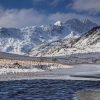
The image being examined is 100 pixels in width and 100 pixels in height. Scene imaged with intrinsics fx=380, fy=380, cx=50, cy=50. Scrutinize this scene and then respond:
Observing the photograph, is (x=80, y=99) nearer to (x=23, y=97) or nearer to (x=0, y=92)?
(x=23, y=97)

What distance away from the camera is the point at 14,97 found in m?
36.1

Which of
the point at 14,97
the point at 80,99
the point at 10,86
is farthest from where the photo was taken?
the point at 10,86

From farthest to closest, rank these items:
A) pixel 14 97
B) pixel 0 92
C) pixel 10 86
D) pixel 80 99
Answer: pixel 10 86 < pixel 0 92 < pixel 14 97 < pixel 80 99

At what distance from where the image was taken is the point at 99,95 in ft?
116

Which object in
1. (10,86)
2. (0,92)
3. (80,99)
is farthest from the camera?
(10,86)

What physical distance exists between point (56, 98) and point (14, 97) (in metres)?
4.02

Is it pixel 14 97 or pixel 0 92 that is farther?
pixel 0 92

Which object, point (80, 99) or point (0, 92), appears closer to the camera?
point (80, 99)

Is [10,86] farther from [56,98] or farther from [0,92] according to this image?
[56,98]

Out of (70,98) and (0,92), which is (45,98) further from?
(0,92)

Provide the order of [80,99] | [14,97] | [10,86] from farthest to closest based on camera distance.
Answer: [10,86] → [14,97] → [80,99]

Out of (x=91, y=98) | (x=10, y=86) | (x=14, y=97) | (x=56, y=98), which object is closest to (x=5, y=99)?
(x=14, y=97)

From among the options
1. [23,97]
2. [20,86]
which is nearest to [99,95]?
[23,97]

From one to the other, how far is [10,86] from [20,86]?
1.25 metres
